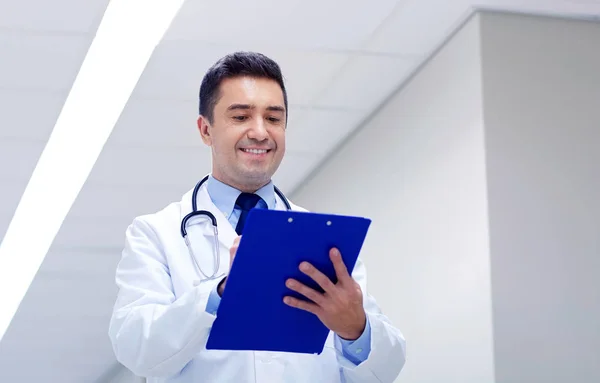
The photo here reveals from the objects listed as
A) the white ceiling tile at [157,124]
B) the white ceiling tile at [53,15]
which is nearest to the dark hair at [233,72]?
the white ceiling tile at [53,15]

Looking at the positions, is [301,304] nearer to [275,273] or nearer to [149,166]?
[275,273]

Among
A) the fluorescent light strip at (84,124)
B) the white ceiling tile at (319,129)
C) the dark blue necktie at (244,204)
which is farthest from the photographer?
the white ceiling tile at (319,129)

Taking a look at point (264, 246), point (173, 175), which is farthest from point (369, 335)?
point (173, 175)

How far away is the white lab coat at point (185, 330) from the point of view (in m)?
1.57

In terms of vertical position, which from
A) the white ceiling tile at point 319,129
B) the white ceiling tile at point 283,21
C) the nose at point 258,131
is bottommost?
the nose at point 258,131

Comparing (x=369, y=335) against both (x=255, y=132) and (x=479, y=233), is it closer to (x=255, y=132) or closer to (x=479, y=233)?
(x=255, y=132)

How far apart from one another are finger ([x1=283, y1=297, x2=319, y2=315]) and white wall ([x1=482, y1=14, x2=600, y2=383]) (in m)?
1.97

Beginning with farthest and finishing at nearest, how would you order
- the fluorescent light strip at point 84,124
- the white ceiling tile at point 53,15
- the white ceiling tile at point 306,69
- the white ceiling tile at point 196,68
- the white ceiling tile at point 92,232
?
the white ceiling tile at point 92,232
the white ceiling tile at point 306,69
the white ceiling tile at point 196,68
the fluorescent light strip at point 84,124
the white ceiling tile at point 53,15

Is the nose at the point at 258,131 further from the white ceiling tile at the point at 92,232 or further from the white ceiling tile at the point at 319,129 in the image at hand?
the white ceiling tile at the point at 92,232

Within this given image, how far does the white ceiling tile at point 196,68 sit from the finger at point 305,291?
2.27 metres

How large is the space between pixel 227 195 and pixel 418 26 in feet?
6.77

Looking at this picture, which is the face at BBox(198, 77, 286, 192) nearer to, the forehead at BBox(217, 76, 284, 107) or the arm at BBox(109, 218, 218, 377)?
the forehead at BBox(217, 76, 284, 107)

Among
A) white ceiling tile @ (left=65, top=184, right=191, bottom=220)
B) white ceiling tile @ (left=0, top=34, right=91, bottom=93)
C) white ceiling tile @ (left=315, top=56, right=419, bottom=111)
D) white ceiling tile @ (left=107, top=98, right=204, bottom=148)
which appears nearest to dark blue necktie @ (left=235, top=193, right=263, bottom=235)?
white ceiling tile @ (left=0, top=34, right=91, bottom=93)

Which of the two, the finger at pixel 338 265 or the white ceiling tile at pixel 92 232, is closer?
the finger at pixel 338 265
